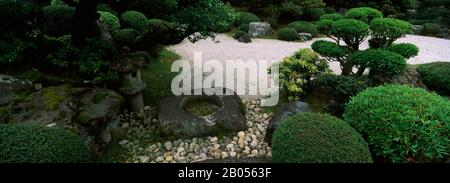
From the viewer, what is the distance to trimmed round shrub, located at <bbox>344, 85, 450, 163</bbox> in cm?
475

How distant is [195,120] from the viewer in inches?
252

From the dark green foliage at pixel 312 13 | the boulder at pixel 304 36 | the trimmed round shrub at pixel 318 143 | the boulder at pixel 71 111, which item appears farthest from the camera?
the dark green foliage at pixel 312 13

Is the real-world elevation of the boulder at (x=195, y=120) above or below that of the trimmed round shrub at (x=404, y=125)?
below

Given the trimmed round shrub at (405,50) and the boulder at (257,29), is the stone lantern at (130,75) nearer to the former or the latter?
the trimmed round shrub at (405,50)

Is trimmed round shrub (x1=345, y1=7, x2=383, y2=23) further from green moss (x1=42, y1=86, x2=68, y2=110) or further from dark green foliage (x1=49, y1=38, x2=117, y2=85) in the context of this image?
green moss (x1=42, y1=86, x2=68, y2=110)

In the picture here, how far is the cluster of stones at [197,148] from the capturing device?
19.8 ft

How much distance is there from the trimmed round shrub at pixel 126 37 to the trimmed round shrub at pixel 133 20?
1513 mm

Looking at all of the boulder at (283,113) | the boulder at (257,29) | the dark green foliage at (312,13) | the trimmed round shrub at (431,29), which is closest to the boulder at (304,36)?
the boulder at (257,29)

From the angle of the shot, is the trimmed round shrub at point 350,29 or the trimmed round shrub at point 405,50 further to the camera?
the trimmed round shrub at point 405,50

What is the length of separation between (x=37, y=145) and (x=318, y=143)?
347 cm

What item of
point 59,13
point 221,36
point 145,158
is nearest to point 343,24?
point 145,158

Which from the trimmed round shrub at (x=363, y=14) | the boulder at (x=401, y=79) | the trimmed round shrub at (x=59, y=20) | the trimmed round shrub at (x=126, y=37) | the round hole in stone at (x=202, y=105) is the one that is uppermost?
the trimmed round shrub at (x=363, y=14)

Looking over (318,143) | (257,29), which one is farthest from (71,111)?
(257,29)

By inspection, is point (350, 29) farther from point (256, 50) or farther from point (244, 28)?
point (244, 28)
